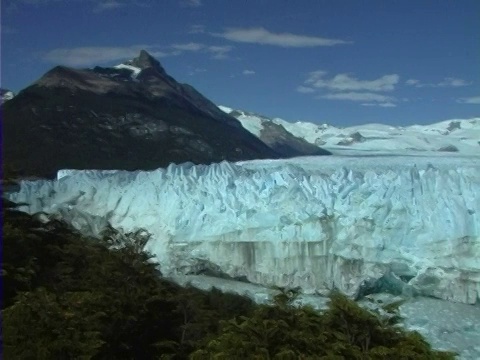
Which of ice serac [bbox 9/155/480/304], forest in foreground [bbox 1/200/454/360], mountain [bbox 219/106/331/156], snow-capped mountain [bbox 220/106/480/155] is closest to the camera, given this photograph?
forest in foreground [bbox 1/200/454/360]

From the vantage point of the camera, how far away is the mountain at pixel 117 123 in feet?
109

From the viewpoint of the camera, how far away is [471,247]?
11.9 m

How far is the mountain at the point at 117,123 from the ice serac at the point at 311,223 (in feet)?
48.7

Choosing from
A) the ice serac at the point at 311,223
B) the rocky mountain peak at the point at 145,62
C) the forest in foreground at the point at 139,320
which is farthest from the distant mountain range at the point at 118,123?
the forest in foreground at the point at 139,320

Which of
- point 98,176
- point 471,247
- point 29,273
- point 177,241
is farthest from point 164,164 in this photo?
point 29,273

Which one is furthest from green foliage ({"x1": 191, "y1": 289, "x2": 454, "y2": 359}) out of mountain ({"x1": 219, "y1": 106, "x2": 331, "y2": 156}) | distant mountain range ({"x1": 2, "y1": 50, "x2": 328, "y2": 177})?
mountain ({"x1": 219, "y1": 106, "x2": 331, "y2": 156})

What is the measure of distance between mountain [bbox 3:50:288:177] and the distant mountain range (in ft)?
0.18

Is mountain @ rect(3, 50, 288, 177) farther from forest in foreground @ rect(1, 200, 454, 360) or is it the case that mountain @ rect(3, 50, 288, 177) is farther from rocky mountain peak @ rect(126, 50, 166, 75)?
forest in foreground @ rect(1, 200, 454, 360)

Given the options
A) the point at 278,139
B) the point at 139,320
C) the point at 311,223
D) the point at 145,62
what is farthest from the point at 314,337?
the point at 278,139

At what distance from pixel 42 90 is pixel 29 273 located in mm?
31361

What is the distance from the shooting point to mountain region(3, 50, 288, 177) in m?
33.1

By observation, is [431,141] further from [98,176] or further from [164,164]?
[98,176]

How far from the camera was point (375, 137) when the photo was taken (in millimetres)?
86375

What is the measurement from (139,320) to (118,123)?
32021 mm
